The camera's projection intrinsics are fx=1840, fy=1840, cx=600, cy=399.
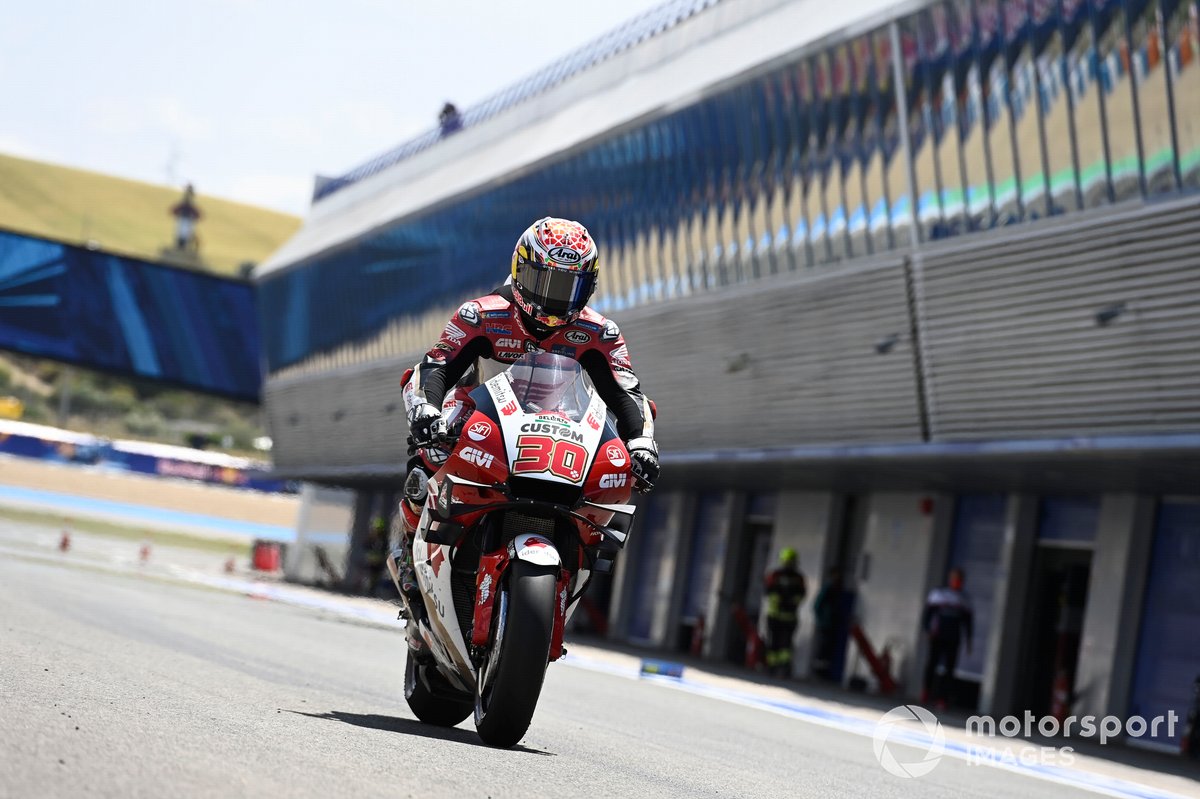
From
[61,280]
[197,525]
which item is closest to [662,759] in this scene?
[61,280]

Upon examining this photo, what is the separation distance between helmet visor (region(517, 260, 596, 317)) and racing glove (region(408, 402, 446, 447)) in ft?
2.21

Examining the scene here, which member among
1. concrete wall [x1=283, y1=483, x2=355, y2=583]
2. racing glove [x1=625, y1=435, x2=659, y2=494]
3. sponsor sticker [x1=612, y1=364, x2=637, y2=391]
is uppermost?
sponsor sticker [x1=612, y1=364, x2=637, y2=391]

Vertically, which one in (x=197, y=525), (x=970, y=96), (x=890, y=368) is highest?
(x=970, y=96)

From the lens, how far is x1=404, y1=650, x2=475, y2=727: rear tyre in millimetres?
8203

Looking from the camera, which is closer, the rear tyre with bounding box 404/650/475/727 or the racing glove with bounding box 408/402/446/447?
the racing glove with bounding box 408/402/446/447

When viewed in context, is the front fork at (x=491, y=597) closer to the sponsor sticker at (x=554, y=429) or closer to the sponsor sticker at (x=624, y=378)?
the sponsor sticker at (x=554, y=429)

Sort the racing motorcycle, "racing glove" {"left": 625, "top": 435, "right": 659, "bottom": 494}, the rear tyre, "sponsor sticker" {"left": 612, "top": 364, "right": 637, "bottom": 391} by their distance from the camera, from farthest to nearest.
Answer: the rear tyre → "sponsor sticker" {"left": 612, "top": 364, "right": 637, "bottom": 391} → "racing glove" {"left": 625, "top": 435, "right": 659, "bottom": 494} → the racing motorcycle

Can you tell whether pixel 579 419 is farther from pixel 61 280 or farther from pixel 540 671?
pixel 61 280

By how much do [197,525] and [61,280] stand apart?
19.1 m

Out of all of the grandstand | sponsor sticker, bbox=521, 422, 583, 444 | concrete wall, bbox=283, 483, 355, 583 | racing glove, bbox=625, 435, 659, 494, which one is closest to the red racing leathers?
racing glove, bbox=625, 435, 659, 494

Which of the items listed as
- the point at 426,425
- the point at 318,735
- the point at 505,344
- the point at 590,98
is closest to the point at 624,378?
the point at 505,344

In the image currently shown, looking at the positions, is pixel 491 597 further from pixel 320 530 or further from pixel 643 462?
pixel 320 530

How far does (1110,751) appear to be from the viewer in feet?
53.9

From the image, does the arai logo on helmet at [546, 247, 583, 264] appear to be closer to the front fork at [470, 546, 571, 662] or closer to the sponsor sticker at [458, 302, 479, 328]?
the sponsor sticker at [458, 302, 479, 328]
